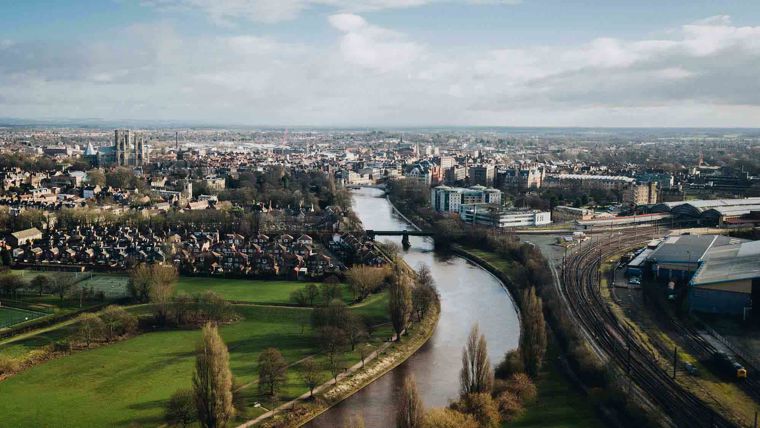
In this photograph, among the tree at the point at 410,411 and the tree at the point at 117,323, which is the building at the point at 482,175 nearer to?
the tree at the point at 117,323

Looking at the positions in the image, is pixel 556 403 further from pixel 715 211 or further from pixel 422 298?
pixel 715 211

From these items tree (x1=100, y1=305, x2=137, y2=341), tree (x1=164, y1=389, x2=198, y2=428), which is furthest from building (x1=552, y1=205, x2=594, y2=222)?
tree (x1=164, y1=389, x2=198, y2=428)

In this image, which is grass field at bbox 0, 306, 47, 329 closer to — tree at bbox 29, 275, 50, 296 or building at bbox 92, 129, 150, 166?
tree at bbox 29, 275, 50, 296

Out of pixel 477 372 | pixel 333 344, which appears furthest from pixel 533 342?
pixel 333 344

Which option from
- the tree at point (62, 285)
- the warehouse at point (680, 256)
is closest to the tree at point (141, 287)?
the tree at point (62, 285)

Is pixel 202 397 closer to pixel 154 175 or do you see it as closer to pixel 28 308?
pixel 28 308
